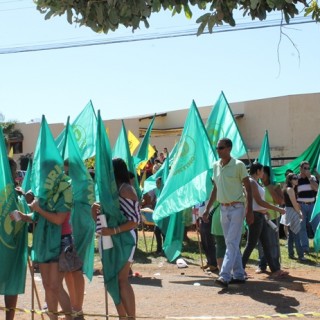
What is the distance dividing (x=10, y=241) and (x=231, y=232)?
11.2 ft

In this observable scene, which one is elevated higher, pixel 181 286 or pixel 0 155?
pixel 0 155

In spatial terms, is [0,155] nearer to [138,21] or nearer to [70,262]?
[70,262]

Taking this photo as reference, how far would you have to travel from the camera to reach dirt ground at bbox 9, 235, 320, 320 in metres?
8.09

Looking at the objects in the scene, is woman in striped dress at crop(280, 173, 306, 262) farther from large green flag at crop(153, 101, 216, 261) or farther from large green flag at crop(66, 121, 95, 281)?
large green flag at crop(66, 121, 95, 281)

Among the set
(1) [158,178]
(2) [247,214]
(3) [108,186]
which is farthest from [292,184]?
(3) [108,186]

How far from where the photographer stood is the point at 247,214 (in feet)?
31.2

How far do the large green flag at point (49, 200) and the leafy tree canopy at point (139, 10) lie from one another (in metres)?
1.74

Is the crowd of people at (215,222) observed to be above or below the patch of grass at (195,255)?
above

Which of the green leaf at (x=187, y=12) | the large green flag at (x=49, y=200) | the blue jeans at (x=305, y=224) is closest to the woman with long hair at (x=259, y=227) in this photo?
the blue jeans at (x=305, y=224)

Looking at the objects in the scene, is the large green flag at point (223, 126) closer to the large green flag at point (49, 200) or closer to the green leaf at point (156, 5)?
the large green flag at point (49, 200)

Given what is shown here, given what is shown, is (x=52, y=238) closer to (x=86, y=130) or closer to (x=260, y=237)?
(x=260, y=237)

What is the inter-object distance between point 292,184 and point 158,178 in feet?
9.24

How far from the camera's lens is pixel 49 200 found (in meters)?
6.75

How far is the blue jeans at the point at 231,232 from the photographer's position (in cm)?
920
